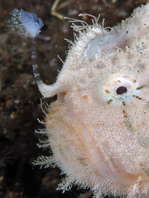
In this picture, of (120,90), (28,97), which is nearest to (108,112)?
(120,90)

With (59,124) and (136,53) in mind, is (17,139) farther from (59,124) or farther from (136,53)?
(136,53)

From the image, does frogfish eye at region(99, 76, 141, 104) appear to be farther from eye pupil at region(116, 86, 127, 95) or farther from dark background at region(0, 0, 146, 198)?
dark background at region(0, 0, 146, 198)

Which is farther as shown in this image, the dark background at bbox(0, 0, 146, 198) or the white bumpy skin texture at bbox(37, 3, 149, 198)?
the dark background at bbox(0, 0, 146, 198)

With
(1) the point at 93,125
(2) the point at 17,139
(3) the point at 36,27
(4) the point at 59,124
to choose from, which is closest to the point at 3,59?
(2) the point at 17,139

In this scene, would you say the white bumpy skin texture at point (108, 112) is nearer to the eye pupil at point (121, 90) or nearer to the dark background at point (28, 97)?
the eye pupil at point (121, 90)

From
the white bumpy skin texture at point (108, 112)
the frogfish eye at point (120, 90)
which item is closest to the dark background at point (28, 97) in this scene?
the white bumpy skin texture at point (108, 112)

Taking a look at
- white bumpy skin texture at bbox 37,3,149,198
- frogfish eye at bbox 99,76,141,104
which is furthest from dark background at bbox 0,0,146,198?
frogfish eye at bbox 99,76,141,104
